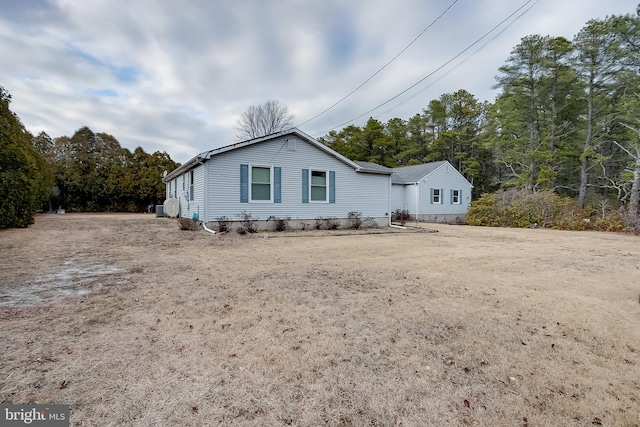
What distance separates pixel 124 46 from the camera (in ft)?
31.3

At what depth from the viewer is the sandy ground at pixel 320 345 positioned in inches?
69.9

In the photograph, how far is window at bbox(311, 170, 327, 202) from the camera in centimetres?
1234

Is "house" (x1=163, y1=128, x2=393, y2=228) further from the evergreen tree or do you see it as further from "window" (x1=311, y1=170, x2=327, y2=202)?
the evergreen tree

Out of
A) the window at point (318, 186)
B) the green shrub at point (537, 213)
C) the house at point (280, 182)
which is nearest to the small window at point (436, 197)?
the green shrub at point (537, 213)

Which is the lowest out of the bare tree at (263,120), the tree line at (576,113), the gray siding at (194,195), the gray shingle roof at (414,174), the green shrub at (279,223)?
the green shrub at (279,223)

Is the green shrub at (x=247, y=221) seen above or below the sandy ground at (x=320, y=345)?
above

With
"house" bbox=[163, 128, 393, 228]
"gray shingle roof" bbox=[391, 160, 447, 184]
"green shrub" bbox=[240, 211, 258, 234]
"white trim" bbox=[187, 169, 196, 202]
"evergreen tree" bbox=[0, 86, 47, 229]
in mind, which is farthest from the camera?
"gray shingle roof" bbox=[391, 160, 447, 184]

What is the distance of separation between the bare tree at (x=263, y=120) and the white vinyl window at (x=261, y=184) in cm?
2142

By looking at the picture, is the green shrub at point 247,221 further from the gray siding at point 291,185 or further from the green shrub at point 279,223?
the green shrub at point 279,223

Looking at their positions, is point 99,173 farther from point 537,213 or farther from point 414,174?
point 537,213

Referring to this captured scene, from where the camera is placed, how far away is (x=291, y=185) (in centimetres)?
1182

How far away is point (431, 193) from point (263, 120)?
2025 centimetres

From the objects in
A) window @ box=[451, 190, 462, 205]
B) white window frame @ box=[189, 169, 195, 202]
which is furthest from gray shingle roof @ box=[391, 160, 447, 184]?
white window frame @ box=[189, 169, 195, 202]

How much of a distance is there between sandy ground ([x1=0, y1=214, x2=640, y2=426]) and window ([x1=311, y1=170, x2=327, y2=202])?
7239mm
